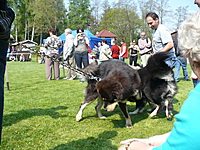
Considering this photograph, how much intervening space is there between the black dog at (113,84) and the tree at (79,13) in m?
59.0

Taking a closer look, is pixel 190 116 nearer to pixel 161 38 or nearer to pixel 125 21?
pixel 161 38

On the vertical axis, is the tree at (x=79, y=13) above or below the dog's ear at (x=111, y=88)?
above

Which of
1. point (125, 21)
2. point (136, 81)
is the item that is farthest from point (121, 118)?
point (125, 21)

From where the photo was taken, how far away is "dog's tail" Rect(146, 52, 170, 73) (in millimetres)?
4578

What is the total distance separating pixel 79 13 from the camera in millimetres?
65375

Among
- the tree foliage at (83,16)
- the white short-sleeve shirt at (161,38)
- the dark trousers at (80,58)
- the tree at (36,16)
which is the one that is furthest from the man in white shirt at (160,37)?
the tree at (36,16)

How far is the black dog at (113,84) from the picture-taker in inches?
157

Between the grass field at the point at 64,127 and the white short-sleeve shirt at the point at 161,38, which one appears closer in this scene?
the grass field at the point at 64,127

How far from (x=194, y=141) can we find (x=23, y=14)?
6479cm

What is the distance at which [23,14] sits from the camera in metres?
60.2

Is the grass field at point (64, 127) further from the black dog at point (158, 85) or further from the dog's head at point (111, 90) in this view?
the dog's head at point (111, 90)

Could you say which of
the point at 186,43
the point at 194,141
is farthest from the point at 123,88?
the point at 194,141

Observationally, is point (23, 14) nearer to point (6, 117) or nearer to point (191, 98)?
point (6, 117)

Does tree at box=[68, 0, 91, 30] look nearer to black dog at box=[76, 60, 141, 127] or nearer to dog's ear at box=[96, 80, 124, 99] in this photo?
black dog at box=[76, 60, 141, 127]
